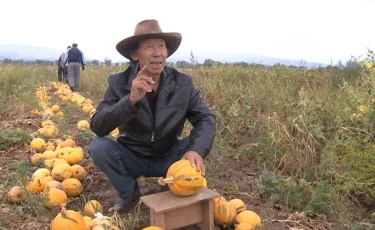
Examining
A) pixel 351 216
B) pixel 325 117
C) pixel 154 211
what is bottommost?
pixel 351 216

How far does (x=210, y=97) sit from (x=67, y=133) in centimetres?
232

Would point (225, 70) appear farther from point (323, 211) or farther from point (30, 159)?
point (323, 211)

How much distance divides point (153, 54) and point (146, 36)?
15 centimetres

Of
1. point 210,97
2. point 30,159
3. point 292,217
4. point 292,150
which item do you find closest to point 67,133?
point 30,159

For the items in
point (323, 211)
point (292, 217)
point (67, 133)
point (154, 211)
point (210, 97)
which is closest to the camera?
point (154, 211)

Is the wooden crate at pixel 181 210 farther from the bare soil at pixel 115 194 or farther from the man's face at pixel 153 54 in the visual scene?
the man's face at pixel 153 54

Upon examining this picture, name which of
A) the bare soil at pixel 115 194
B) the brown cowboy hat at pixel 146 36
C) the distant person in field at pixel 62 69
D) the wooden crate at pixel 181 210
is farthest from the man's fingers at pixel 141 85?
the distant person in field at pixel 62 69

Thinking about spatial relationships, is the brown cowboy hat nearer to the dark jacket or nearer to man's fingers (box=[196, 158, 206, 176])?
the dark jacket

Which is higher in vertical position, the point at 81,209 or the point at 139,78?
the point at 139,78

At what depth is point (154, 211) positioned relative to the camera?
2328mm

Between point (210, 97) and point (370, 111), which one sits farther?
point (210, 97)

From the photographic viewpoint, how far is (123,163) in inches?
120

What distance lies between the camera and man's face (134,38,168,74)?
2.79 m

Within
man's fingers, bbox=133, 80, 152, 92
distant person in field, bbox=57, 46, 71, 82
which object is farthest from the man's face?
distant person in field, bbox=57, 46, 71, 82
